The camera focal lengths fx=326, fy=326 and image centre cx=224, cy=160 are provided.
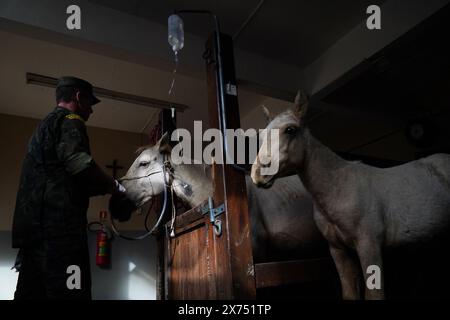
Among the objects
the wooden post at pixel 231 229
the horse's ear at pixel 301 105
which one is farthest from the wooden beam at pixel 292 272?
the horse's ear at pixel 301 105

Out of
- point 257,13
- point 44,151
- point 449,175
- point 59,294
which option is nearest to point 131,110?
point 257,13

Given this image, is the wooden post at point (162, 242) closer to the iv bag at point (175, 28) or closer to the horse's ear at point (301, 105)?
the iv bag at point (175, 28)

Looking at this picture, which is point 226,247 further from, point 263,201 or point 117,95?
point 117,95

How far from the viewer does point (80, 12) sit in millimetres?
2949

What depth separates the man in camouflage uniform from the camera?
4.71 feet

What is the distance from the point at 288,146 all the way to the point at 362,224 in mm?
523

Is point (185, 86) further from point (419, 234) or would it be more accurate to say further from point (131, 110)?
point (419, 234)

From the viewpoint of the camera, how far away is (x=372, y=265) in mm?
1469

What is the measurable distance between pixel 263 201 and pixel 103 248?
3.34 meters

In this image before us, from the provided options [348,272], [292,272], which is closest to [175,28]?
[292,272]

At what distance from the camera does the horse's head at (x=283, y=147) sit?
1.64 metres

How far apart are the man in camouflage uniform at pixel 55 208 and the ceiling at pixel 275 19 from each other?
1933 mm

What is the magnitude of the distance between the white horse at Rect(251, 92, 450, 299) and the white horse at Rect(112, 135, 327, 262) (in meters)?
0.43

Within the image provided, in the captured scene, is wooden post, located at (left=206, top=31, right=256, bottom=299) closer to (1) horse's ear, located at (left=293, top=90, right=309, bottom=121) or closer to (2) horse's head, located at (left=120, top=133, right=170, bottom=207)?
(1) horse's ear, located at (left=293, top=90, right=309, bottom=121)
